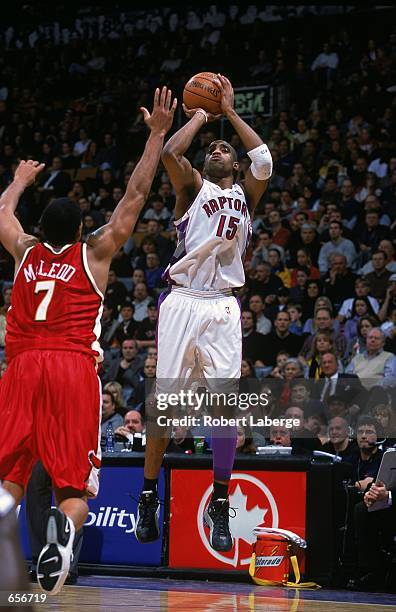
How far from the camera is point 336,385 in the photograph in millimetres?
10883

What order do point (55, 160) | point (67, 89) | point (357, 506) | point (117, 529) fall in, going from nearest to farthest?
point (357, 506), point (117, 529), point (55, 160), point (67, 89)

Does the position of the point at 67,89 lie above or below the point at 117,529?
above

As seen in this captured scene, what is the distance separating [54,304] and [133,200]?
2.48 ft

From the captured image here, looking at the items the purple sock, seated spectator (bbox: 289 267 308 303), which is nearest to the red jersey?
the purple sock

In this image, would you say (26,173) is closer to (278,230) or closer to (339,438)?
(339,438)

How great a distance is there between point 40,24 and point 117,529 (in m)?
16.6

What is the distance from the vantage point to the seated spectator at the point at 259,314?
1289 cm

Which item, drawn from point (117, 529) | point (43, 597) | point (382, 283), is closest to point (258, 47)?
point (382, 283)

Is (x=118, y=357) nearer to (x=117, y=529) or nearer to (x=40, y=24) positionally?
(x=117, y=529)

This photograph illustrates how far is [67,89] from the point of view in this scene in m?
22.0

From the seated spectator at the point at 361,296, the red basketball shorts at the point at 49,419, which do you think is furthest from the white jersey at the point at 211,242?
the seated spectator at the point at 361,296

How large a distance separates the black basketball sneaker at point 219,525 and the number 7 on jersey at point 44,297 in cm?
230

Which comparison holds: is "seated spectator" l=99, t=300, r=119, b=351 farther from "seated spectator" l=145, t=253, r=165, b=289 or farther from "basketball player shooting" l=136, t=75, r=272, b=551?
"basketball player shooting" l=136, t=75, r=272, b=551

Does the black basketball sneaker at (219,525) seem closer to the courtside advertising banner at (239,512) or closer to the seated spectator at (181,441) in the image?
the courtside advertising banner at (239,512)
